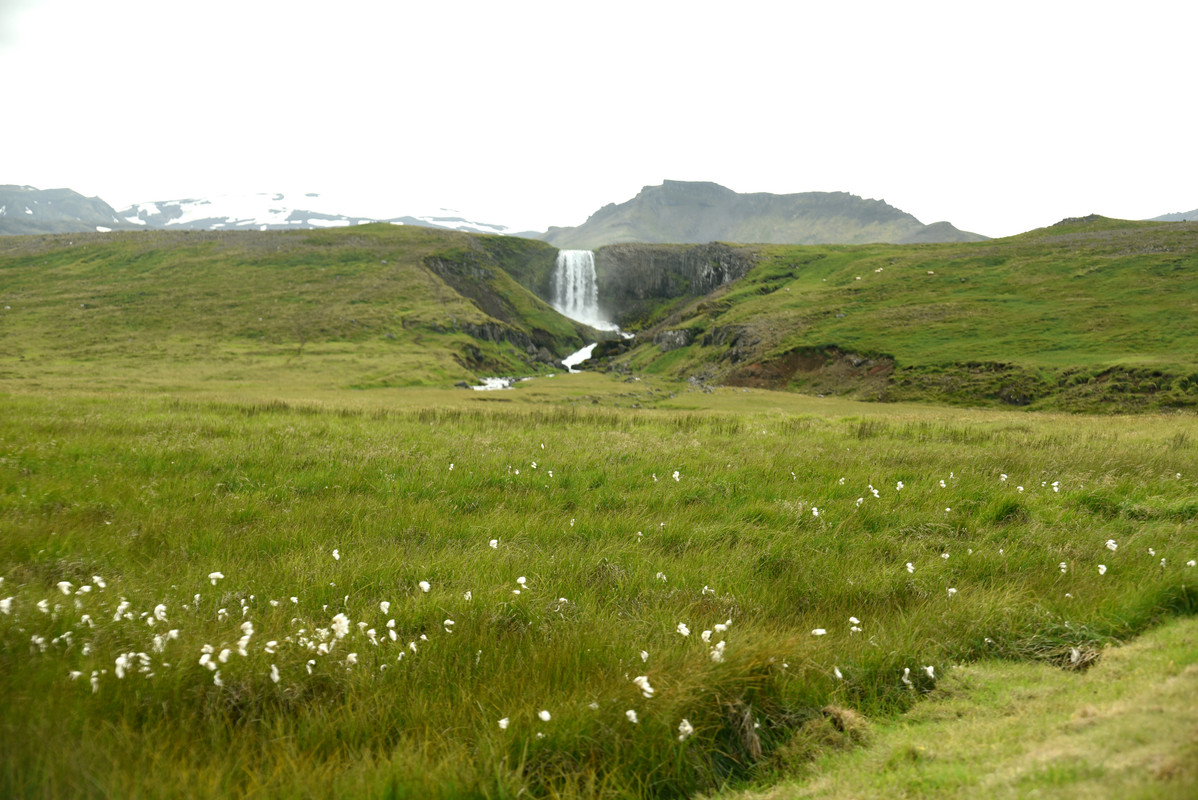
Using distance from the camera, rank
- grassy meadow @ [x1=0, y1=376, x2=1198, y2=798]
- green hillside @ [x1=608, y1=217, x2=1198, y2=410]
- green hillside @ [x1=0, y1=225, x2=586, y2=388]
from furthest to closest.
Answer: green hillside @ [x1=0, y1=225, x2=586, y2=388] < green hillside @ [x1=608, y1=217, x2=1198, y2=410] < grassy meadow @ [x1=0, y1=376, x2=1198, y2=798]

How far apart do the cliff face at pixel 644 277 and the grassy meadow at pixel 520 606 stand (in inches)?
4767

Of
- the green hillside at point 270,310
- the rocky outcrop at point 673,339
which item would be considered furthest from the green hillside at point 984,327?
the green hillside at point 270,310

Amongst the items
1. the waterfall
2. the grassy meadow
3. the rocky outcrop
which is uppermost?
the waterfall

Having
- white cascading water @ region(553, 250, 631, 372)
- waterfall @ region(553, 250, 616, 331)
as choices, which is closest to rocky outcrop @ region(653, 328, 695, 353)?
white cascading water @ region(553, 250, 631, 372)

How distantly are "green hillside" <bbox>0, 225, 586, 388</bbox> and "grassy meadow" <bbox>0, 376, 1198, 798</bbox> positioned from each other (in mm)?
→ 46817

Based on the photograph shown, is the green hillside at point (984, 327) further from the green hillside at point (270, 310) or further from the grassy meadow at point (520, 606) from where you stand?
the grassy meadow at point (520, 606)

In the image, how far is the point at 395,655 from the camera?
3660 mm

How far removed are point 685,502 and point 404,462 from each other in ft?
16.4

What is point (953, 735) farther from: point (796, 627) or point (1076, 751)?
point (796, 627)

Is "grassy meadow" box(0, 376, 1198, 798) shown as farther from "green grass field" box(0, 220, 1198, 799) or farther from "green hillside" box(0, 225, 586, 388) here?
"green hillside" box(0, 225, 586, 388)

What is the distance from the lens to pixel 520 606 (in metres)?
4.36

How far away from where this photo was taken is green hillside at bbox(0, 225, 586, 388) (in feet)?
187

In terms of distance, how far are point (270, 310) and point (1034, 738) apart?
305ft

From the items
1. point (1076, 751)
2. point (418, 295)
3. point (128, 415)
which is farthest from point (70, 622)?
point (418, 295)
